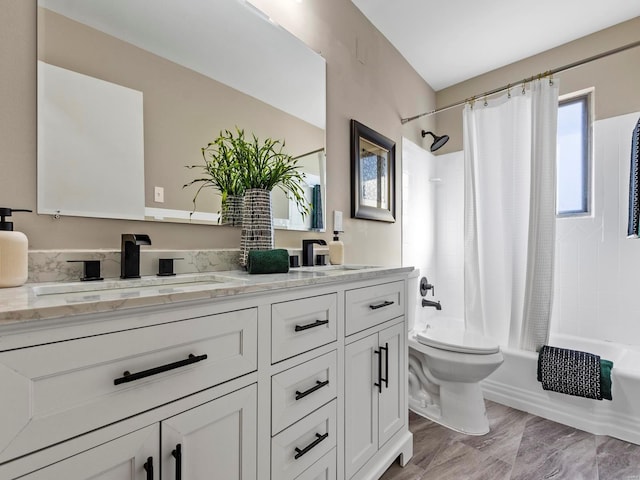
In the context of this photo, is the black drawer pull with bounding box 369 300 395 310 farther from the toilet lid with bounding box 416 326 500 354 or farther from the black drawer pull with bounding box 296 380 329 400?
the toilet lid with bounding box 416 326 500 354

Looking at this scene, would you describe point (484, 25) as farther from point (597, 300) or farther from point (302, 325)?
point (302, 325)

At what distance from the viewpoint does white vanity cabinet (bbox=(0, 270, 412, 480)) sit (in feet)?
1.70

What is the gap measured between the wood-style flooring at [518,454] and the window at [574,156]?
1509 mm

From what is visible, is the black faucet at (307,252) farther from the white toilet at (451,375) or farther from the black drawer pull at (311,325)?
the white toilet at (451,375)

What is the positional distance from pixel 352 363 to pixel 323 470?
0.35 m

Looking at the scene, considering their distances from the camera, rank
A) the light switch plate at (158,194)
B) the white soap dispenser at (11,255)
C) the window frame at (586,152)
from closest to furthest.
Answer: the white soap dispenser at (11,255) → the light switch plate at (158,194) → the window frame at (586,152)

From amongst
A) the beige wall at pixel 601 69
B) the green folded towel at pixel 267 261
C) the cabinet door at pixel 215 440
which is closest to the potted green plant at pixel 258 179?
the green folded towel at pixel 267 261

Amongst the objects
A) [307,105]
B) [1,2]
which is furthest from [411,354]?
[1,2]

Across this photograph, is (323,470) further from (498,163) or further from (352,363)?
(498,163)

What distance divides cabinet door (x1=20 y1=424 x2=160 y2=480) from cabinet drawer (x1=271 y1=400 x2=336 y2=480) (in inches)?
13.5

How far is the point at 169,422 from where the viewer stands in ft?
2.19

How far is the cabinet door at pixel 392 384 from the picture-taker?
136 cm

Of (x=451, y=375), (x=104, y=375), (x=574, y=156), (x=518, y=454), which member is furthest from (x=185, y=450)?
(x=574, y=156)

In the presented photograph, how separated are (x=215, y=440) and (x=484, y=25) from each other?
2788 mm
